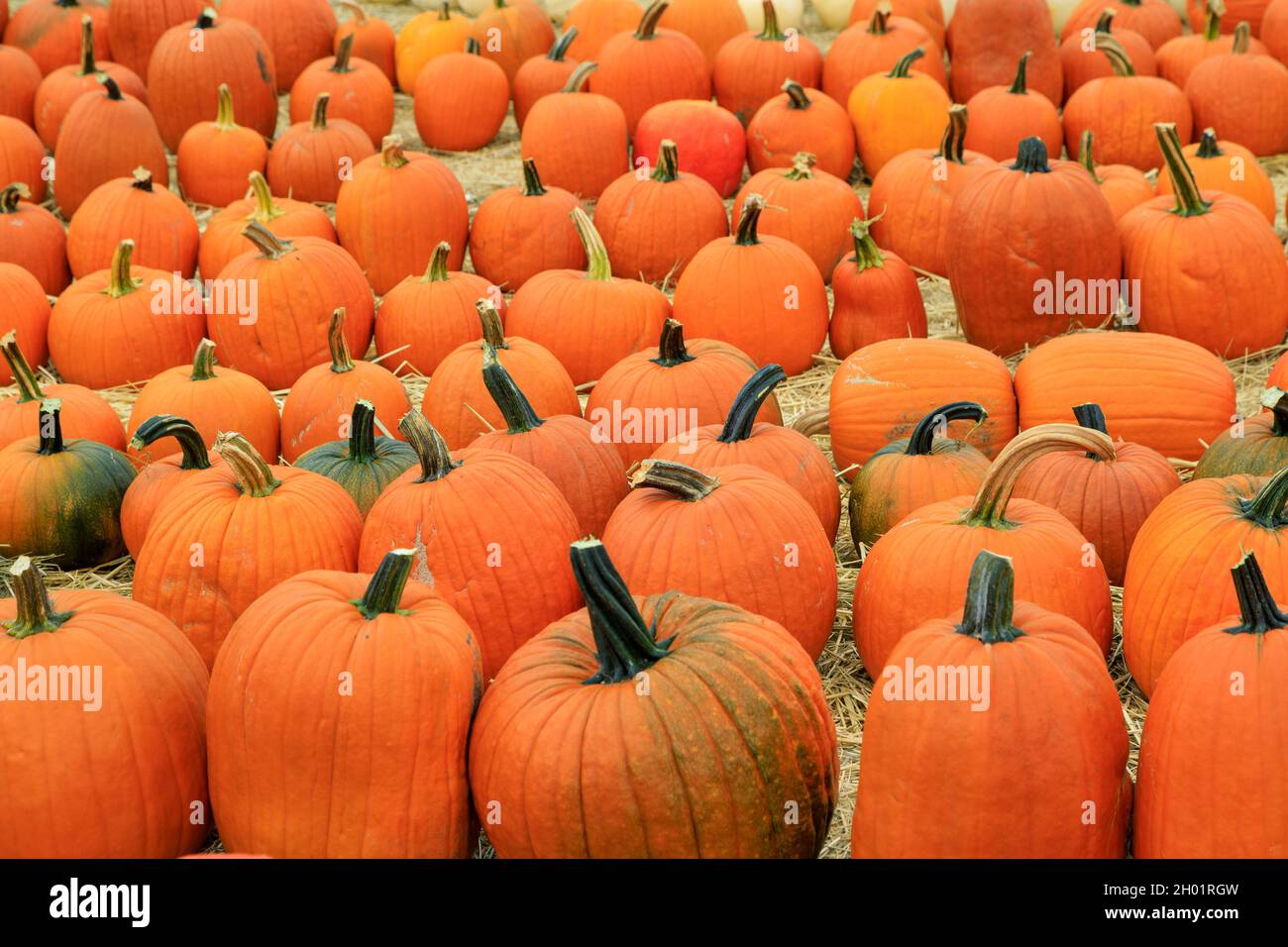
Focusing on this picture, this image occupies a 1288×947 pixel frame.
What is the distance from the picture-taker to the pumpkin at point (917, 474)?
3709 mm

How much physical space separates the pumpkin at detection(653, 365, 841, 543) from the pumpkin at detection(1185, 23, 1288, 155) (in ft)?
14.1

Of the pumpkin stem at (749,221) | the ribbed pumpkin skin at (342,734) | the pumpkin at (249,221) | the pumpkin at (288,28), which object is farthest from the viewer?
the pumpkin at (288,28)

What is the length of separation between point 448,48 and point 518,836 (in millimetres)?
6413

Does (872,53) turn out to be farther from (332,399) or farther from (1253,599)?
(1253,599)

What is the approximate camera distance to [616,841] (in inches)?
96.5

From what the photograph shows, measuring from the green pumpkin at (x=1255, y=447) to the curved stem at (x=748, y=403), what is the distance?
1.15m

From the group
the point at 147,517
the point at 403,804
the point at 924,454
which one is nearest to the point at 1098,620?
the point at 924,454

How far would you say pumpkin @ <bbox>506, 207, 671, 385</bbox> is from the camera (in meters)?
4.96

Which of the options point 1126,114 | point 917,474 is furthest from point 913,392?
point 1126,114

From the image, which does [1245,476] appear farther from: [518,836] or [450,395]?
[450,395]

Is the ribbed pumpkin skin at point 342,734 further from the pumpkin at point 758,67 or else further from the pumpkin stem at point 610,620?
the pumpkin at point 758,67

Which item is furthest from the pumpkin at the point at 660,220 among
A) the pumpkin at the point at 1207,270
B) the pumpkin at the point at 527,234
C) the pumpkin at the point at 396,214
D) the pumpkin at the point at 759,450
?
the pumpkin at the point at 759,450

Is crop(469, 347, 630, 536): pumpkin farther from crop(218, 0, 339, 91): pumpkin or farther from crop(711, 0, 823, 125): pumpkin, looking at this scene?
crop(218, 0, 339, 91): pumpkin

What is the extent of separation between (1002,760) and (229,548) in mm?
1825
